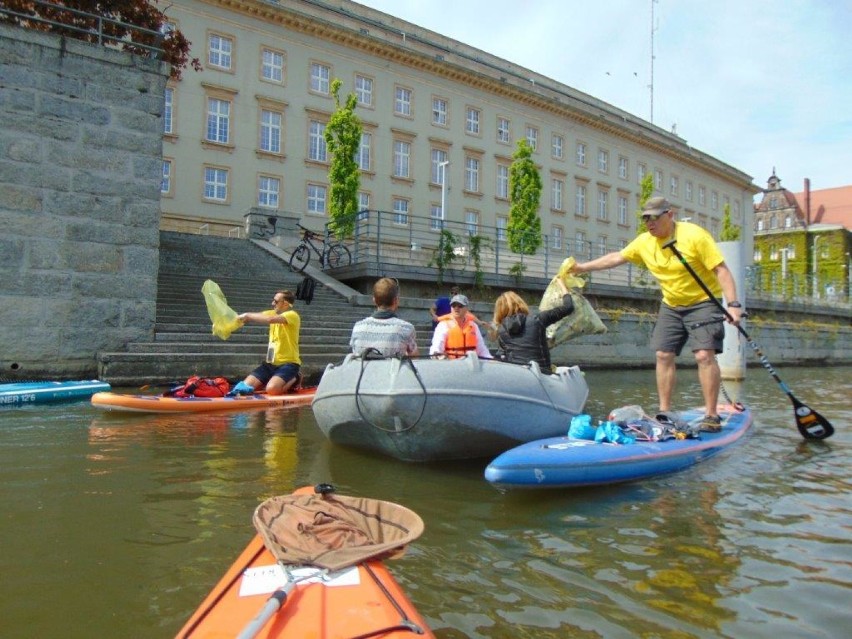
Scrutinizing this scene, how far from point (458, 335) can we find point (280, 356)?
3559mm

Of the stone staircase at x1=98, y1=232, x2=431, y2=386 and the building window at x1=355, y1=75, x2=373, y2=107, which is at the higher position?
the building window at x1=355, y1=75, x2=373, y2=107

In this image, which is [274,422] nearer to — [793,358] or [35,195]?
[35,195]

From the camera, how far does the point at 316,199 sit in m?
36.5

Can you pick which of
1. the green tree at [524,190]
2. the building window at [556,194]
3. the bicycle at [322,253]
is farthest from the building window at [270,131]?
the building window at [556,194]

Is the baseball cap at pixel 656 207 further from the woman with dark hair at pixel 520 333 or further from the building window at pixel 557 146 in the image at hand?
the building window at pixel 557 146

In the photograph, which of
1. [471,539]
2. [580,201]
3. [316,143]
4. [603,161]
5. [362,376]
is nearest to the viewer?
[471,539]

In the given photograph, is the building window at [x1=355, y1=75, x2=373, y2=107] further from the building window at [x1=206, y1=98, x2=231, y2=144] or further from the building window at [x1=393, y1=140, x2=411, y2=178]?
the building window at [x1=206, y1=98, x2=231, y2=144]

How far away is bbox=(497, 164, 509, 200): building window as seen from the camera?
44.8 m

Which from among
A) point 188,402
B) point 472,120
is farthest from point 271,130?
point 188,402

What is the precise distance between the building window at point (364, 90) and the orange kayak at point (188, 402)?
32.0m

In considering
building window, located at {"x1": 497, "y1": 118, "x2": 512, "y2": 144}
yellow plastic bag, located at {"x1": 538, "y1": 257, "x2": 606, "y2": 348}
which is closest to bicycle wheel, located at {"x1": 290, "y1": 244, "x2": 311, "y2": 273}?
yellow plastic bag, located at {"x1": 538, "y1": 257, "x2": 606, "y2": 348}

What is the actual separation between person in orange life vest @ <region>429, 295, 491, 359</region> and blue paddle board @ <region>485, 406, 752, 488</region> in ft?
5.85

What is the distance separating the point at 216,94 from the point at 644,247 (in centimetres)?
3121

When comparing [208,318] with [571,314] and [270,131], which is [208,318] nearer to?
[571,314]
